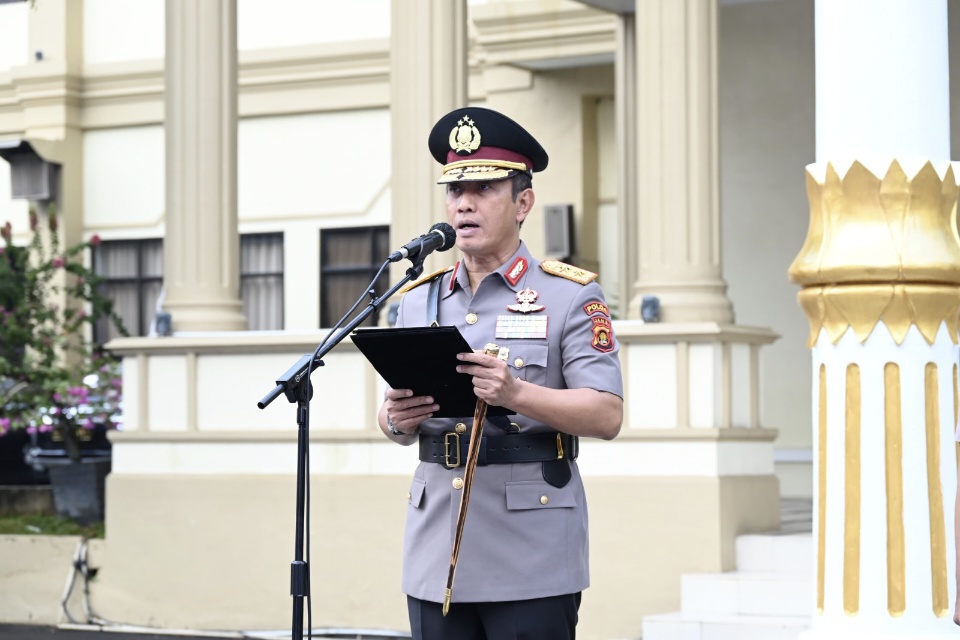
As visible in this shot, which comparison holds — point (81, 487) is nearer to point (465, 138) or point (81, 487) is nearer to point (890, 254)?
point (465, 138)

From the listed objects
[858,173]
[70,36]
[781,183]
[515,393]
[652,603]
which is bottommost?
[652,603]

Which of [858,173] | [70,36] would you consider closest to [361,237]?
[70,36]

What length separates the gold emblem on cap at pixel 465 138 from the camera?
4.06 meters

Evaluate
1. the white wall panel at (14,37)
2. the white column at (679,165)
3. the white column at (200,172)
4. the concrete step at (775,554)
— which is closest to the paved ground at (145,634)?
the white column at (200,172)

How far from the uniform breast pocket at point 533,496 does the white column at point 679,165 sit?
17.1 feet

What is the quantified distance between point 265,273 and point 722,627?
7657 mm

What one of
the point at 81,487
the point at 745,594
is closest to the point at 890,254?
the point at 745,594

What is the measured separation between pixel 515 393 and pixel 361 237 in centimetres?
1109

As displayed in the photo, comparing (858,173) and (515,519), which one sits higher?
(858,173)

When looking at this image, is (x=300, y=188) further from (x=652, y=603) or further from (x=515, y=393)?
(x=515, y=393)

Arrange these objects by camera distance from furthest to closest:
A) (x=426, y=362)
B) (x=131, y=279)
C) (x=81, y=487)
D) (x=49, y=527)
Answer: (x=131, y=279) < (x=81, y=487) < (x=49, y=527) < (x=426, y=362)

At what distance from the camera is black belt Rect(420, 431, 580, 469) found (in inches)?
154

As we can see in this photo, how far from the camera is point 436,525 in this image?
4000 mm

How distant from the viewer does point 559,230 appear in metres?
13.3
